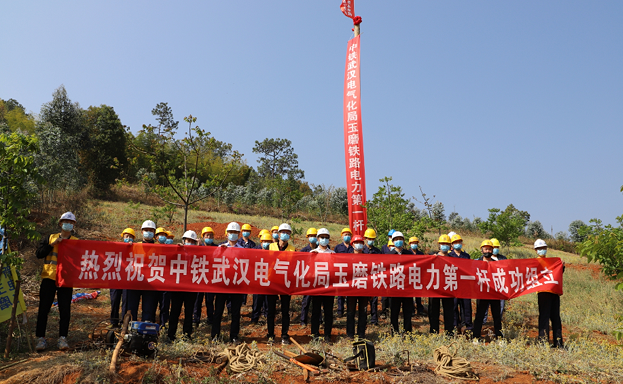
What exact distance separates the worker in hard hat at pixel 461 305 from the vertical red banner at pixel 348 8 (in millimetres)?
8899

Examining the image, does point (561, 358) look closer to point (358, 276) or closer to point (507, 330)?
point (507, 330)

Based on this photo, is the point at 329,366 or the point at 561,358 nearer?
the point at 329,366

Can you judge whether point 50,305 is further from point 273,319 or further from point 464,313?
point 464,313

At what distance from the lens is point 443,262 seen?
8188 mm

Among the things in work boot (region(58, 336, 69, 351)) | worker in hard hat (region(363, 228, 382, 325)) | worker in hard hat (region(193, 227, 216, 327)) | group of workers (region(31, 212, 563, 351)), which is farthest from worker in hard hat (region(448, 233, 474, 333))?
work boot (region(58, 336, 69, 351))

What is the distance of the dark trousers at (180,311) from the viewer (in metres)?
7.22

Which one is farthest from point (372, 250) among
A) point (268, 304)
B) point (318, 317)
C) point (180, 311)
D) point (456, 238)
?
point (180, 311)

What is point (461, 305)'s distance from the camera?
9195 mm

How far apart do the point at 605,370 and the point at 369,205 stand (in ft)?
27.9

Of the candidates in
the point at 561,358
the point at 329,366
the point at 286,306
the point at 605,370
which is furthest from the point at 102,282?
the point at 605,370

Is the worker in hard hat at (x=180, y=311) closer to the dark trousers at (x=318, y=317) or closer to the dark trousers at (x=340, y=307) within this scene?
the dark trousers at (x=318, y=317)

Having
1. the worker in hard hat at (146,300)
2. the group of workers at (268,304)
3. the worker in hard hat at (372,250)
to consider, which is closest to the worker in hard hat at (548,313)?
the group of workers at (268,304)

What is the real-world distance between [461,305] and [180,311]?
5.74 m

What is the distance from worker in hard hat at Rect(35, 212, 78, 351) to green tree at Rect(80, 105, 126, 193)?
80.7 ft
